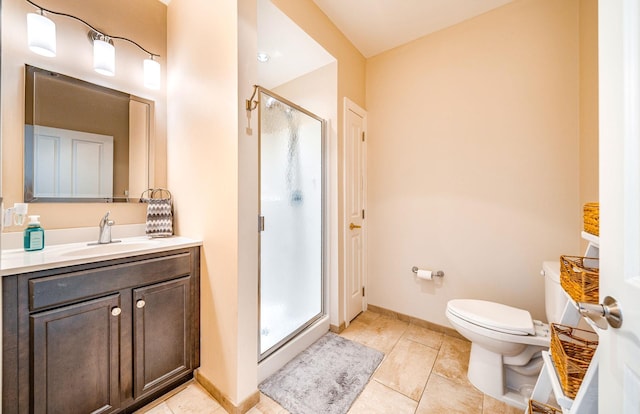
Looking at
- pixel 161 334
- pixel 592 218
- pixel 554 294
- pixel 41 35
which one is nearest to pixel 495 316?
pixel 554 294

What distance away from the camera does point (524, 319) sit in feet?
4.82

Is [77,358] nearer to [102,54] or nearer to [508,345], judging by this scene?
[102,54]

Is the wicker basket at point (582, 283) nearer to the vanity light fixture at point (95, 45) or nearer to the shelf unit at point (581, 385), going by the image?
the shelf unit at point (581, 385)

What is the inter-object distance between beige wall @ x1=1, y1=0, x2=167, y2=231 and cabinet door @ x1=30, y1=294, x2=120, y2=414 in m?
0.66

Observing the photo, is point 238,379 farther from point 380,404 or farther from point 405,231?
point 405,231

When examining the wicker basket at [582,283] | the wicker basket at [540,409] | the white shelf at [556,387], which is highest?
the wicker basket at [582,283]

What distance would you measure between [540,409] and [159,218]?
2305 mm

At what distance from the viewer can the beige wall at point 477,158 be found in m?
1.69

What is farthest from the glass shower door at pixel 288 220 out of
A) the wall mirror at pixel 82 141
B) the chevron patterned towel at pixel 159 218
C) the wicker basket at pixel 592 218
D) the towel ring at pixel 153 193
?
the wicker basket at pixel 592 218

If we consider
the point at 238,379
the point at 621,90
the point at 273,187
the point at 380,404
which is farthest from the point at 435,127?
the point at 238,379

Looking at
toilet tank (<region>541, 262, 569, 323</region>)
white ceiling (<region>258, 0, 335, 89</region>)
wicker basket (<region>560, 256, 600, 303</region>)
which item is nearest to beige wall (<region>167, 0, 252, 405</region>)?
white ceiling (<region>258, 0, 335, 89</region>)

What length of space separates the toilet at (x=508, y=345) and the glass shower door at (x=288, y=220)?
3.68 ft

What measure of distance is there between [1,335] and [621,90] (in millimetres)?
2117

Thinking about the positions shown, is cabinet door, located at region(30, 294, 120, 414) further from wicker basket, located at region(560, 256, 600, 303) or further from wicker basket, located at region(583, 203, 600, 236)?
wicker basket, located at region(583, 203, 600, 236)
